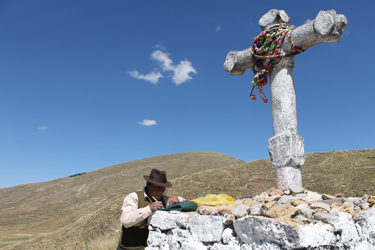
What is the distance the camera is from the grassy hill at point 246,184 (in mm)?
13127

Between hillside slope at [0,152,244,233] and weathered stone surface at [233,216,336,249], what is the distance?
29.1 m

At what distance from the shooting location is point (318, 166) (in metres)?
19.3

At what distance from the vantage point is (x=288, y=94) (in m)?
5.45

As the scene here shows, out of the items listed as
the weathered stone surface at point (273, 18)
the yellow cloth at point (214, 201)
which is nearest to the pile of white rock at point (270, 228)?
the yellow cloth at point (214, 201)

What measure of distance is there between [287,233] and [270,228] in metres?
0.17

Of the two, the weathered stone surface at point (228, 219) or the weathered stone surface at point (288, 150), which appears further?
the weathered stone surface at point (288, 150)

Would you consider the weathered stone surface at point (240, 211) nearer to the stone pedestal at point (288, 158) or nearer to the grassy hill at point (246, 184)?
the stone pedestal at point (288, 158)

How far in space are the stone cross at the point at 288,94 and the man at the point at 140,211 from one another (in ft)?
7.95

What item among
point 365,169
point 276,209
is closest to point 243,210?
point 276,209

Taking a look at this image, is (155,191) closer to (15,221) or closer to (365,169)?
(365,169)

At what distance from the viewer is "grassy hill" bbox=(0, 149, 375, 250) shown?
13127 millimetres

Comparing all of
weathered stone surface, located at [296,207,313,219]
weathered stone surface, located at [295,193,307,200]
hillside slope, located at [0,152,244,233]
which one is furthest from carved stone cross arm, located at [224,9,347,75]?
hillside slope, located at [0,152,244,233]

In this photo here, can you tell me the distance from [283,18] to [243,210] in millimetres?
4532

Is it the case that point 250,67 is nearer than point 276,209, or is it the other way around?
point 276,209
